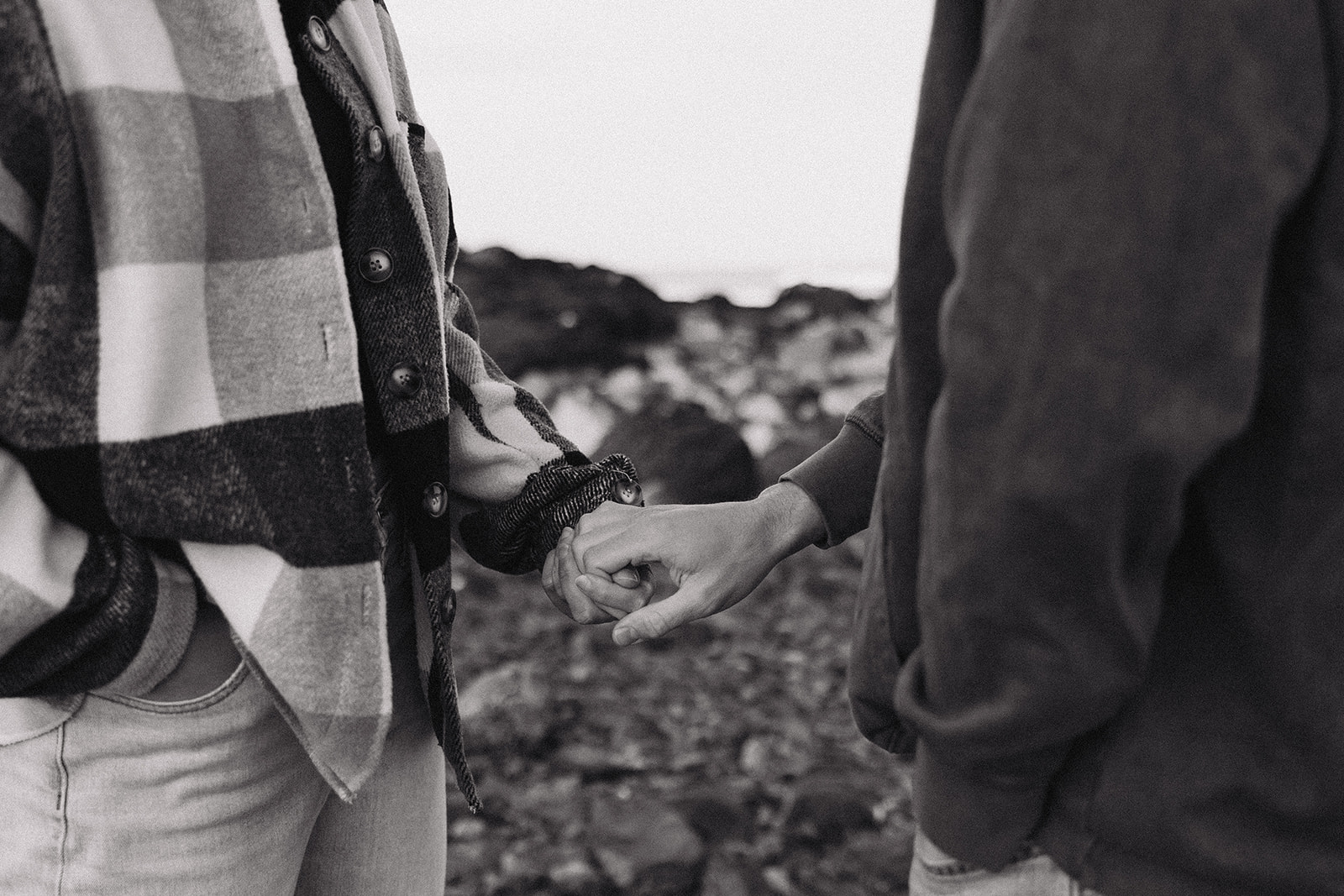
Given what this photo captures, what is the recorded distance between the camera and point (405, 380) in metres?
1.21

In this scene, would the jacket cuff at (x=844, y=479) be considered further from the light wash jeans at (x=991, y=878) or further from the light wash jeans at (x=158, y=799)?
the light wash jeans at (x=158, y=799)

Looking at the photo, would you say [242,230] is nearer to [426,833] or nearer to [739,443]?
[426,833]

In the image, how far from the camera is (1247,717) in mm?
758

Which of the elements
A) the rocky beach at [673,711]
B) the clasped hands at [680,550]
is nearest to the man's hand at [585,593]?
the clasped hands at [680,550]

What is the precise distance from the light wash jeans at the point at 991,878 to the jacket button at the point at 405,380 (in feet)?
2.20

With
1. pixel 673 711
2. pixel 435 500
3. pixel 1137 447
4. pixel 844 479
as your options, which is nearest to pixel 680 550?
pixel 844 479

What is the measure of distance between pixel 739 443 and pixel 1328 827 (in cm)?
392

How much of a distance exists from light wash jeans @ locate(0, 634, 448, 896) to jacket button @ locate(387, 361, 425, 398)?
1.05 ft

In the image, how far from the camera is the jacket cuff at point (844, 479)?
1.37 meters

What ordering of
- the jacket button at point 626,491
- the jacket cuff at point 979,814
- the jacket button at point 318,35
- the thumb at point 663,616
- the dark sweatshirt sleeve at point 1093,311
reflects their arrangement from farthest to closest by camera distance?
the jacket button at point 626,491 < the thumb at point 663,616 < the jacket button at point 318,35 < the jacket cuff at point 979,814 < the dark sweatshirt sleeve at point 1093,311

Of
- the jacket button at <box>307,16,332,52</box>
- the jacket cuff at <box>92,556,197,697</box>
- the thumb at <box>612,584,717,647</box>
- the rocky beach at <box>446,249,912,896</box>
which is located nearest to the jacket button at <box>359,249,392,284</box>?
the jacket button at <box>307,16,332,52</box>

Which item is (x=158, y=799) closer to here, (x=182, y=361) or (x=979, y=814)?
(x=182, y=361)

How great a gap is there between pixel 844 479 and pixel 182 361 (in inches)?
29.3

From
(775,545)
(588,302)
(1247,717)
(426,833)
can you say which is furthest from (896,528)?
(588,302)
